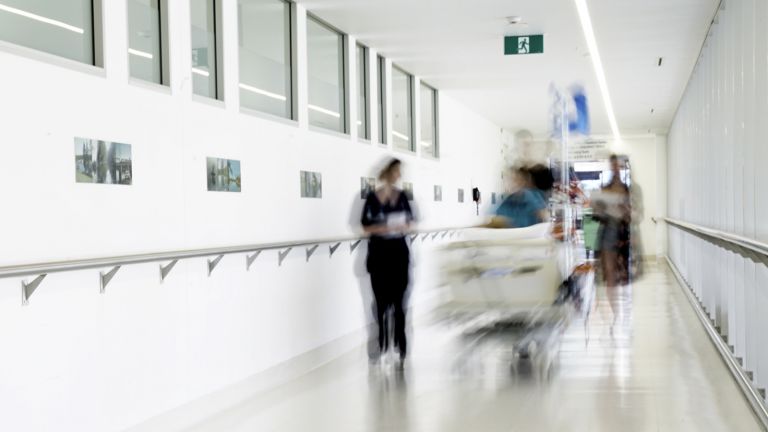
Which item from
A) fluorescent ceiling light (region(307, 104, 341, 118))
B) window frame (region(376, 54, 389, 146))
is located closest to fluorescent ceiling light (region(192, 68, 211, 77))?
fluorescent ceiling light (region(307, 104, 341, 118))

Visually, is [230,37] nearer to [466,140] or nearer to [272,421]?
[272,421]

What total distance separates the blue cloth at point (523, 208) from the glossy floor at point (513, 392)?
1155 mm

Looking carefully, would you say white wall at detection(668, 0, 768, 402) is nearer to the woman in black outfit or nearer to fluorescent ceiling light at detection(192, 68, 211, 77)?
the woman in black outfit

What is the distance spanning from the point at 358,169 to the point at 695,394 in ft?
14.4

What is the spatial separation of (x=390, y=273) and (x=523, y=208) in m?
1.31

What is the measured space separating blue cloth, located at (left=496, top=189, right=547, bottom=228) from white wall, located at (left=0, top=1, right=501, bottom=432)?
1718 millimetres

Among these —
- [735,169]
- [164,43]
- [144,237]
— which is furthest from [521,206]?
[144,237]

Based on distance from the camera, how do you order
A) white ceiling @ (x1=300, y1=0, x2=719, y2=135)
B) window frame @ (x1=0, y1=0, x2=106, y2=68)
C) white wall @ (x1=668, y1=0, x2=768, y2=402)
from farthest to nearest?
white ceiling @ (x1=300, y1=0, x2=719, y2=135), white wall @ (x1=668, y1=0, x2=768, y2=402), window frame @ (x1=0, y1=0, x2=106, y2=68)

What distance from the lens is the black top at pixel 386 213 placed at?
279 inches

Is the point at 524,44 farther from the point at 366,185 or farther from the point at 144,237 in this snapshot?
the point at 144,237

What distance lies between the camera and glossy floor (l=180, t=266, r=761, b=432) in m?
5.15

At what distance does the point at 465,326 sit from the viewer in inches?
359

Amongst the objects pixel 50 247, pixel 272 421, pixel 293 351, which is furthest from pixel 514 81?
pixel 50 247

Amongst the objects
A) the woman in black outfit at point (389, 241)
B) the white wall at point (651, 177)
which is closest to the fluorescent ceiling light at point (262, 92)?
the woman in black outfit at point (389, 241)
